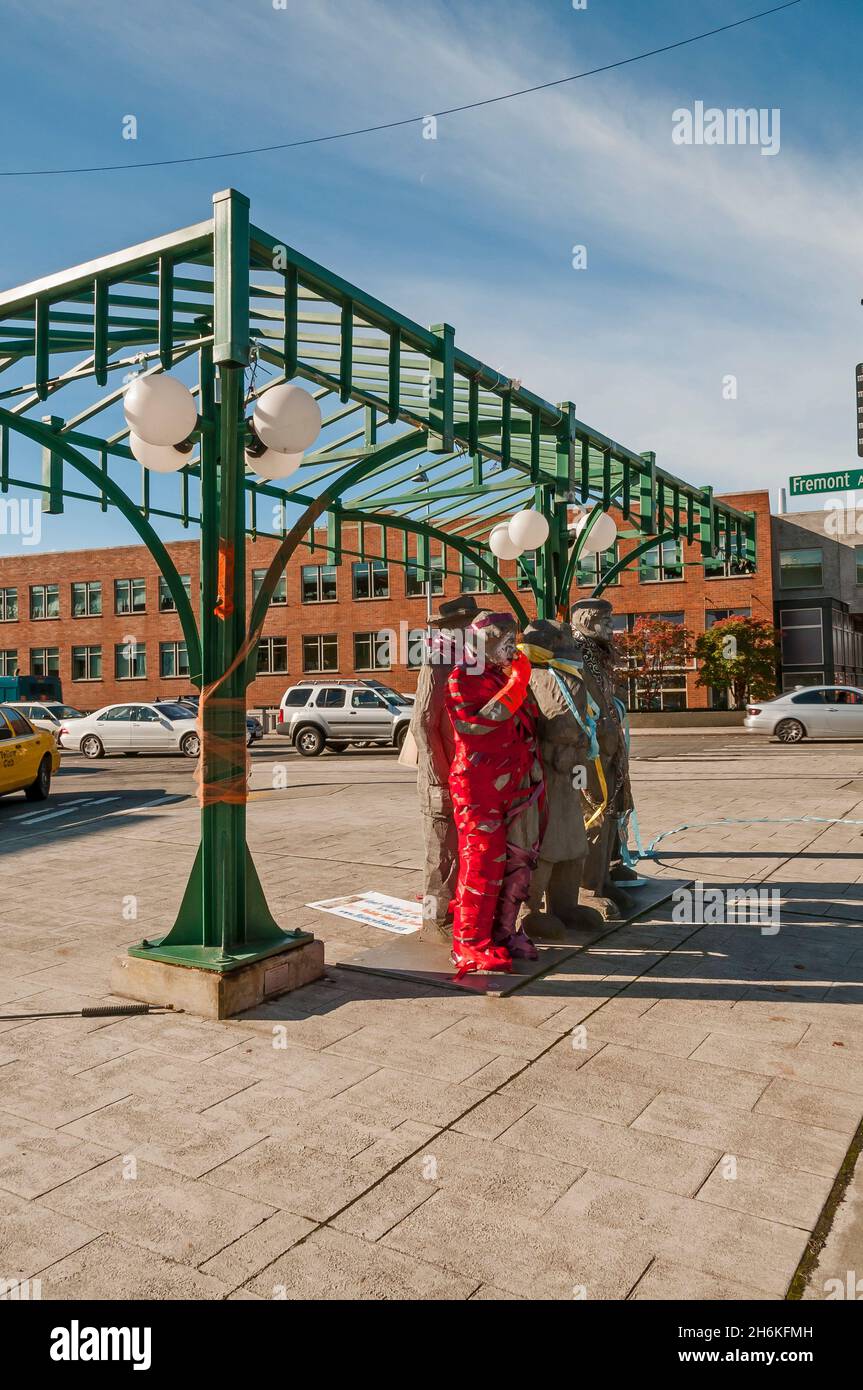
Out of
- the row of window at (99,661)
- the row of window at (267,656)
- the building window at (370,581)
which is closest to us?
the row of window at (267,656)

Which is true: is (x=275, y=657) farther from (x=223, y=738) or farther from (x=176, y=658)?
(x=223, y=738)

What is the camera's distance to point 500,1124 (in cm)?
343

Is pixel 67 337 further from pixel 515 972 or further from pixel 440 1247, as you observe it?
pixel 440 1247

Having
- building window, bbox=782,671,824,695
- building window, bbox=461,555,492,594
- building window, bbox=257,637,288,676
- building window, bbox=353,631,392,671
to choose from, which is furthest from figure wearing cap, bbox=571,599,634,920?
building window, bbox=257,637,288,676

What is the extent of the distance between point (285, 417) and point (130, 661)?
1653 inches

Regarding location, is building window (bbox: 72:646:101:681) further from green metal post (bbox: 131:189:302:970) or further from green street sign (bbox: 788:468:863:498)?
green metal post (bbox: 131:189:302:970)

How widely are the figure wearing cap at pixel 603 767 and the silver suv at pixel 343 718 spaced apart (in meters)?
15.8

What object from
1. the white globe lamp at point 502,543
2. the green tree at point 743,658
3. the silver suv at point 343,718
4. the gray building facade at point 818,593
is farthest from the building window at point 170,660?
the white globe lamp at point 502,543

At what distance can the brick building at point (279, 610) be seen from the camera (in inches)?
1422

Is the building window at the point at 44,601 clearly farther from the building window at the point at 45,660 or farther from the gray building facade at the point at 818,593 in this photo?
the gray building facade at the point at 818,593

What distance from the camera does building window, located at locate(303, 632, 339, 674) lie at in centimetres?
4134

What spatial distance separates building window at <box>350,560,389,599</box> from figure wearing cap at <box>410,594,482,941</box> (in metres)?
34.6

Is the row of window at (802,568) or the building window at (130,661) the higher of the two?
the row of window at (802,568)
